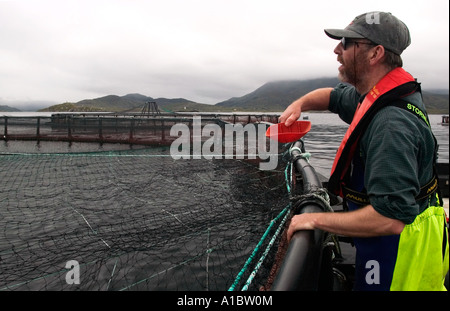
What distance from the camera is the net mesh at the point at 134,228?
4.12 m

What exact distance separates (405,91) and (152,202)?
547 centimetres

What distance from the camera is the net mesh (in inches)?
162

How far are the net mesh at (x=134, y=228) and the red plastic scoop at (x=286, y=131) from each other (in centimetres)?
142

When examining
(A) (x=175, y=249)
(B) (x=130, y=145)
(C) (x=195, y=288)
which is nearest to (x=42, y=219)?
(A) (x=175, y=249)

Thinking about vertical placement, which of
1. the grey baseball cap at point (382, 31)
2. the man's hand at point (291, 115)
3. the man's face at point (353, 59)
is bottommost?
the man's hand at point (291, 115)

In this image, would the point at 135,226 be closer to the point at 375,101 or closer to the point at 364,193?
the point at 364,193

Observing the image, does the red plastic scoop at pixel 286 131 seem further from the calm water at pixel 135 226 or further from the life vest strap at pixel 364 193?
the calm water at pixel 135 226

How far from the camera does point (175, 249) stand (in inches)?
203

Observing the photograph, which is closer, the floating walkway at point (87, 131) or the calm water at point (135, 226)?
the calm water at point (135, 226)

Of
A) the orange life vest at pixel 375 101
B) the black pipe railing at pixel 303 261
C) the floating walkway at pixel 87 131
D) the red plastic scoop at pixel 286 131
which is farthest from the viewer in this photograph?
the floating walkway at pixel 87 131

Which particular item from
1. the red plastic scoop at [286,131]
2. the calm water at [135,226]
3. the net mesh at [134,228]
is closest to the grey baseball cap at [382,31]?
the red plastic scoop at [286,131]

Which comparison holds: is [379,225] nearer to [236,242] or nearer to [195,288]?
[236,242]

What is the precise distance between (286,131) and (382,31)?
128 centimetres

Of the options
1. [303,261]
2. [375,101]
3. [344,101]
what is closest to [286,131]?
[344,101]
